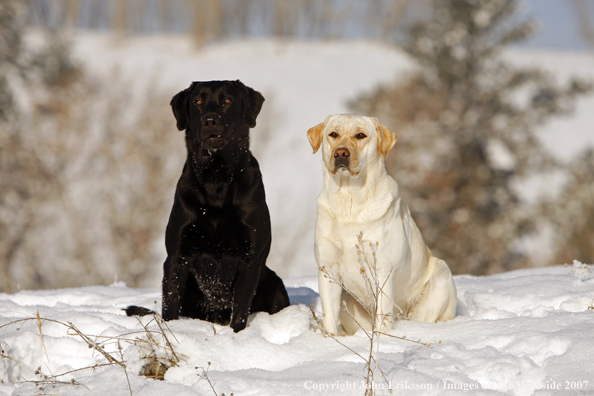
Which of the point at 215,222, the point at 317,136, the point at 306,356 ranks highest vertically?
the point at 317,136

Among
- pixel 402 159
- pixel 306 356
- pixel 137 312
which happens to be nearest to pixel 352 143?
pixel 306 356

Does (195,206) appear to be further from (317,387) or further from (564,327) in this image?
(564,327)

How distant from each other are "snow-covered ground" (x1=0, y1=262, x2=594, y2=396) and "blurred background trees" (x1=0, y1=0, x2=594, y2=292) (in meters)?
13.4

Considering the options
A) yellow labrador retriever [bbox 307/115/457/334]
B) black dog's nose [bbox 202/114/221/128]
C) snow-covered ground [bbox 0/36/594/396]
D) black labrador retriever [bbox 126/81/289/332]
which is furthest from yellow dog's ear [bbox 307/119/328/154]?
snow-covered ground [bbox 0/36/594/396]

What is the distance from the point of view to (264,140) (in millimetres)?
21984

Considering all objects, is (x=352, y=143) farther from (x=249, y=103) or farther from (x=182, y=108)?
(x=182, y=108)

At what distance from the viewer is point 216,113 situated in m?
3.65

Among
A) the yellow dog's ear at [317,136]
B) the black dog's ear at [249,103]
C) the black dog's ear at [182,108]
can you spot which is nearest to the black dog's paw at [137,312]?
the black dog's ear at [182,108]

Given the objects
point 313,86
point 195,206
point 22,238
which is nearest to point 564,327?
point 195,206

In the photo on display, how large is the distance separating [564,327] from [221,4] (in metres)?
34.9

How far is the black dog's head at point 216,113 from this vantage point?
3.59m

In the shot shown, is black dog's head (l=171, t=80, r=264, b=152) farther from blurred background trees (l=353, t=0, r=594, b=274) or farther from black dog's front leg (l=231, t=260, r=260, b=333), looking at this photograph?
blurred background trees (l=353, t=0, r=594, b=274)

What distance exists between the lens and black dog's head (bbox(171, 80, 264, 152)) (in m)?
3.59

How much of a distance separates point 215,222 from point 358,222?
0.88m
